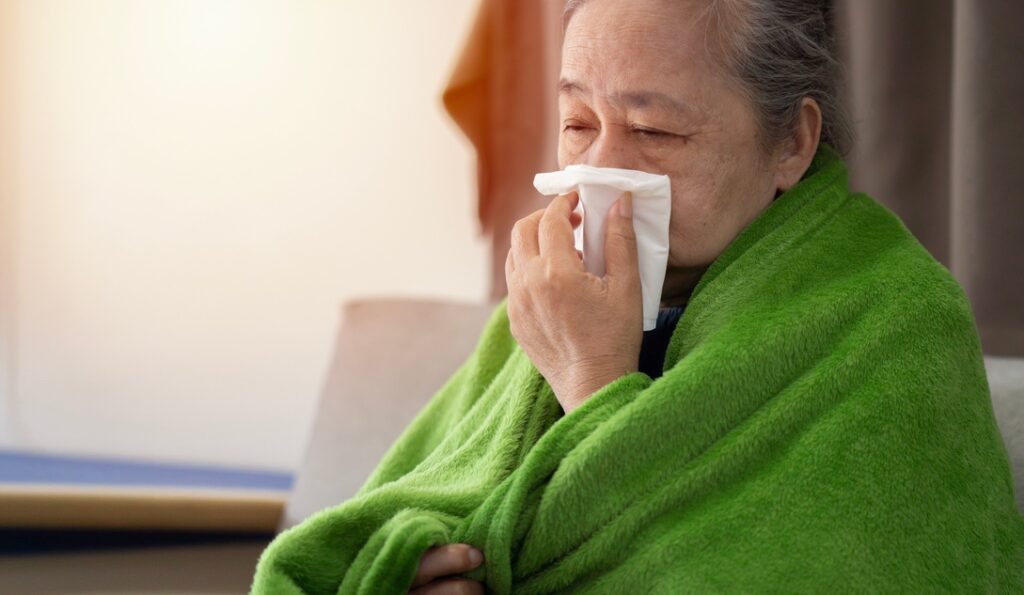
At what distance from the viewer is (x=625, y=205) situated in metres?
1.02

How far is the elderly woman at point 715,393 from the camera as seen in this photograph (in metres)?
0.88

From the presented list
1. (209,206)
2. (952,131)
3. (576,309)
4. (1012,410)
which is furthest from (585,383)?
(209,206)

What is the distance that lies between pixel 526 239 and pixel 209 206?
1.81 metres

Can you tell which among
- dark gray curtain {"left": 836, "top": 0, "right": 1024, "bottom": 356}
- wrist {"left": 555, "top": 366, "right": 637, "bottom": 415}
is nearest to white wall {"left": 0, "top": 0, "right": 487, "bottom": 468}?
dark gray curtain {"left": 836, "top": 0, "right": 1024, "bottom": 356}

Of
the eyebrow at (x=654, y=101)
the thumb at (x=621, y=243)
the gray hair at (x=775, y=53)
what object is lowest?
the thumb at (x=621, y=243)

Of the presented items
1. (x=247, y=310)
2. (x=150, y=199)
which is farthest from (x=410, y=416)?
(x=150, y=199)

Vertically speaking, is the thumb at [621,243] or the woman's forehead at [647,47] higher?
the woman's forehead at [647,47]

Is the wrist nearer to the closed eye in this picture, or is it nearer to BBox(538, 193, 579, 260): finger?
BBox(538, 193, 579, 260): finger

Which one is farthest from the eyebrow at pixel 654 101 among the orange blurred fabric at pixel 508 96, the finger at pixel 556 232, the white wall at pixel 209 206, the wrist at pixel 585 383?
the white wall at pixel 209 206

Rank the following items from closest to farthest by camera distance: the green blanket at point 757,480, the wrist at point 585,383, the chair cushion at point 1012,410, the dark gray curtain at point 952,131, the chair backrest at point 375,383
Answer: the green blanket at point 757,480 < the wrist at point 585,383 < the chair cushion at point 1012,410 < the dark gray curtain at point 952,131 < the chair backrest at point 375,383

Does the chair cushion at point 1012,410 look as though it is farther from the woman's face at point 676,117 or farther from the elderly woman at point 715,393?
the woman's face at point 676,117

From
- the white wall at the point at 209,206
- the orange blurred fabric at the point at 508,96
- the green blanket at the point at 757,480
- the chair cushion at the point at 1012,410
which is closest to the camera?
the green blanket at the point at 757,480

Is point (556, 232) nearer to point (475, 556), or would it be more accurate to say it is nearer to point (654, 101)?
point (654, 101)

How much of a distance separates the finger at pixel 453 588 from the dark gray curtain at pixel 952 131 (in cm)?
76
